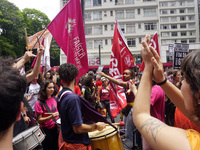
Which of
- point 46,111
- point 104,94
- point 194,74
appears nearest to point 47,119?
point 46,111

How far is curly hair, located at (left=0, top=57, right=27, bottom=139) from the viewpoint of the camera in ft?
3.05

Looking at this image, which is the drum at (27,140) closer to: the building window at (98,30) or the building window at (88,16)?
the building window at (98,30)

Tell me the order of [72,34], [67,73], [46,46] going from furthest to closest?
[46,46] → [72,34] → [67,73]

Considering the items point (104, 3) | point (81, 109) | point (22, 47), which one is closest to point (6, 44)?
point (22, 47)

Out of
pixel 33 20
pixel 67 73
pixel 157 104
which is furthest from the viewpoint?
pixel 33 20

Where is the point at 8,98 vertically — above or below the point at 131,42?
below

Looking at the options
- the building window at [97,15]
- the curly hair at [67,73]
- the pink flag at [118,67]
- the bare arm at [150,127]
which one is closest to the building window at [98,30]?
the building window at [97,15]

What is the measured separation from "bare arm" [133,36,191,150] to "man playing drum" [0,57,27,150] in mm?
731

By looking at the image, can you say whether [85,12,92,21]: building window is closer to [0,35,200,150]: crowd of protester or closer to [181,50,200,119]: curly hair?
[0,35,200,150]: crowd of protester

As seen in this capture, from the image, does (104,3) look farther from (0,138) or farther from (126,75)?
(0,138)

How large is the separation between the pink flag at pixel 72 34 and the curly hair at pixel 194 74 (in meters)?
2.82

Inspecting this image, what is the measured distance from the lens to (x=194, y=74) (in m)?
1.00

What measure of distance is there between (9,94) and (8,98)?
0.07 feet

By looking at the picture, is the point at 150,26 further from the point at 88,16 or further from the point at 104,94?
the point at 104,94
